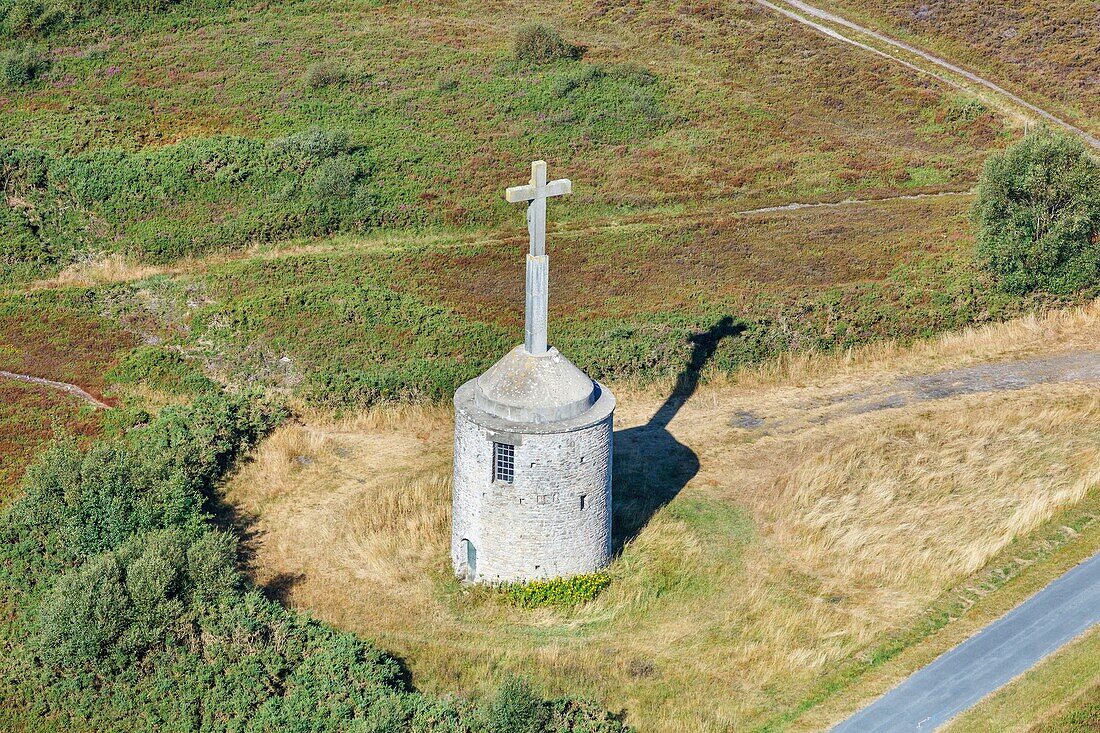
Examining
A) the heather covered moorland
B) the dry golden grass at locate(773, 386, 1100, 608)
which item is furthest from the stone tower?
the dry golden grass at locate(773, 386, 1100, 608)

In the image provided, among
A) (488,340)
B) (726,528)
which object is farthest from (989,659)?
(488,340)

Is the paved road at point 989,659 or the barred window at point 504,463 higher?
the barred window at point 504,463

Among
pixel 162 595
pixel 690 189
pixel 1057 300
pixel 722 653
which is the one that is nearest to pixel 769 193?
pixel 690 189

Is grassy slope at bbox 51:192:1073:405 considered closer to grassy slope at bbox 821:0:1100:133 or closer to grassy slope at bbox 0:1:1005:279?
grassy slope at bbox 0:1:1005:279

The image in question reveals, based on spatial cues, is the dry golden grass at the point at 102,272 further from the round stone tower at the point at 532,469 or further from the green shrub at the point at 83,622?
the round stone tower at the point at 532,469

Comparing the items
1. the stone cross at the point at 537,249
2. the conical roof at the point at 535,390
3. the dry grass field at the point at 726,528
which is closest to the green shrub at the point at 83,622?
the dry grass field at the point at 726,528
